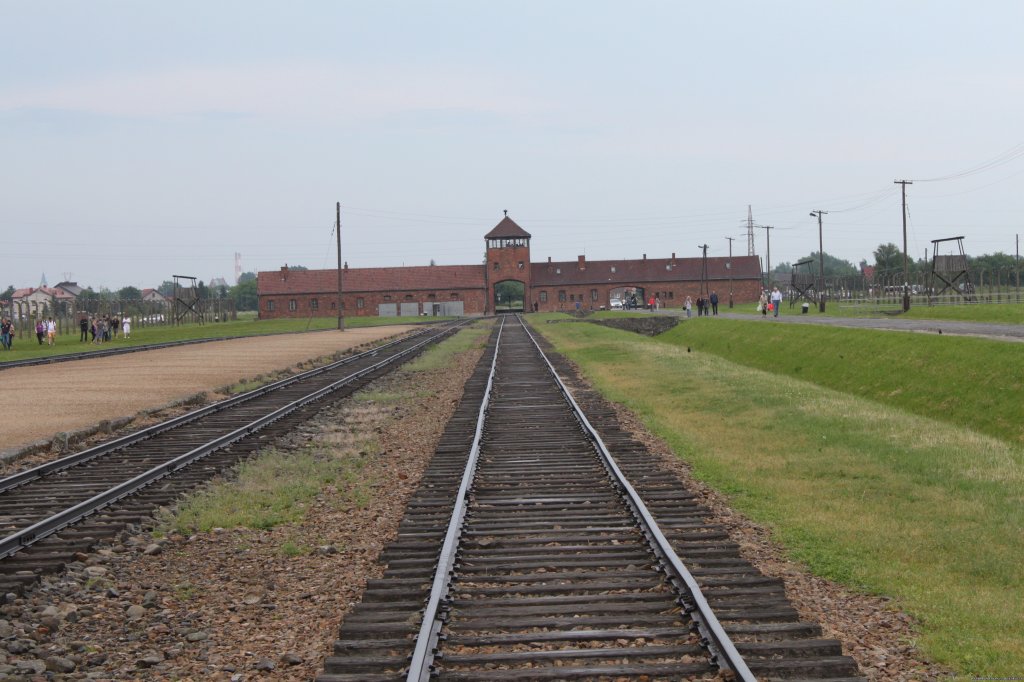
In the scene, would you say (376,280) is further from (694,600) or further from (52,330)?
(694,600)

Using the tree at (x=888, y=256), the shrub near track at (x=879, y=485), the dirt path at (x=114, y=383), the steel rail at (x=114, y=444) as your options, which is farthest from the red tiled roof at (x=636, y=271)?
the steel rail at (x=114, y=444)

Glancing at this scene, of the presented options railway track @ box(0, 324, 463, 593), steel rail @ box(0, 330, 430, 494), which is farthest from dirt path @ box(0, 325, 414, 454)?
railway track @ box(0, 324, 463, 593)

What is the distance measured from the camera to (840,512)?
10.1 meters

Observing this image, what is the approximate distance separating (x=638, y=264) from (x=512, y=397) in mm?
103999

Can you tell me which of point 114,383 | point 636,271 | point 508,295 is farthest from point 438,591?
point 508,295

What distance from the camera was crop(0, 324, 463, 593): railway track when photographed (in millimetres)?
8719

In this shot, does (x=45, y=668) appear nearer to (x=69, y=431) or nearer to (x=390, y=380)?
(x=69, y=431)

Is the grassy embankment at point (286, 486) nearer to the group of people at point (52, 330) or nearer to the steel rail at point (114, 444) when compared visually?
the steel rail at point (114, 444)

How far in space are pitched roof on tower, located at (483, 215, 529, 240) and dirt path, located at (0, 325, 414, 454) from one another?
73403mm

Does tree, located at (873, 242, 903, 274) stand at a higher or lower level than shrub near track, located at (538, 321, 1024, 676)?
higher

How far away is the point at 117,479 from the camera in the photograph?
482 inches

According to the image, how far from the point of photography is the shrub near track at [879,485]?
22.9 ft

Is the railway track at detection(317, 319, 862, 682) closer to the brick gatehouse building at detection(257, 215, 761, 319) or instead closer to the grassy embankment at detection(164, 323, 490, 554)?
the grassy embankment at detection(164, 323, 490, 554)

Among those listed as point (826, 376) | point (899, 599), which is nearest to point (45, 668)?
point (899, 599)
